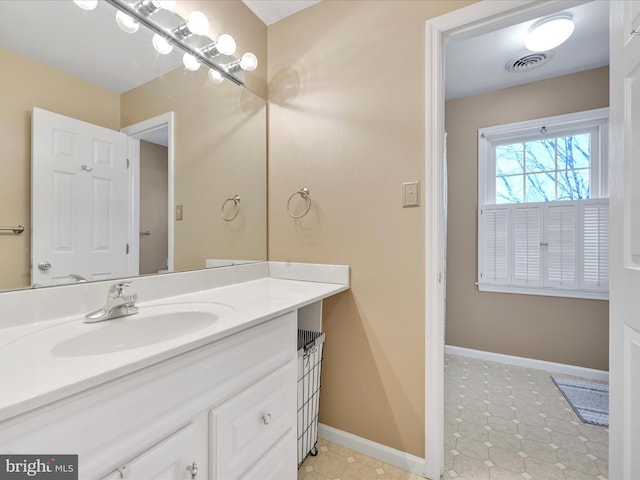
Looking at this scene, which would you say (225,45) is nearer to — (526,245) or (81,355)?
(81,355)

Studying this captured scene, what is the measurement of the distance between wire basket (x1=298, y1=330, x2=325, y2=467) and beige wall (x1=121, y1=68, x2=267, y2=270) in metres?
0.62

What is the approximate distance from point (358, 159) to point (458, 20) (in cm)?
70

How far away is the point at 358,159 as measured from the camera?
1500 millimetres

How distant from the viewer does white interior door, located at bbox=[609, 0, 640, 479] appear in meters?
0.90

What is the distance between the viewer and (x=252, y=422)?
3.01 ft

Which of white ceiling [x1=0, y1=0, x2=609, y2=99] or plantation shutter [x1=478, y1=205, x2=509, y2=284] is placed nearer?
white ceiling [x1=0, y1=0, x2=609, y2=99]

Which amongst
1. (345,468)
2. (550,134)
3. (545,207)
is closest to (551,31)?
(550,134)

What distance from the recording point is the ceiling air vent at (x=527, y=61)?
6.89ft

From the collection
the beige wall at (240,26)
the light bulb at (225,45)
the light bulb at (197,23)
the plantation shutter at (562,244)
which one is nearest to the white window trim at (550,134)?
the plantation shutter at (562,244)

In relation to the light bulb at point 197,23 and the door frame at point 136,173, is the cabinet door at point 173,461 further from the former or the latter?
the light bulb at point 197,23

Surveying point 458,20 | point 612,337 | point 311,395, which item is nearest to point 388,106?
point 458,20

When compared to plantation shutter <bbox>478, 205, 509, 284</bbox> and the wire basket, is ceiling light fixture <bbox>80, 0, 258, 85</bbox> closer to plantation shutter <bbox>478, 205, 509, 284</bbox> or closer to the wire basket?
the wire basket

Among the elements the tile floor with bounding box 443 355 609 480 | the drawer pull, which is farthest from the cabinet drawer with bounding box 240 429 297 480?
the tile floor with bounding box 443 355 609 480

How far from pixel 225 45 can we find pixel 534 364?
314cm
